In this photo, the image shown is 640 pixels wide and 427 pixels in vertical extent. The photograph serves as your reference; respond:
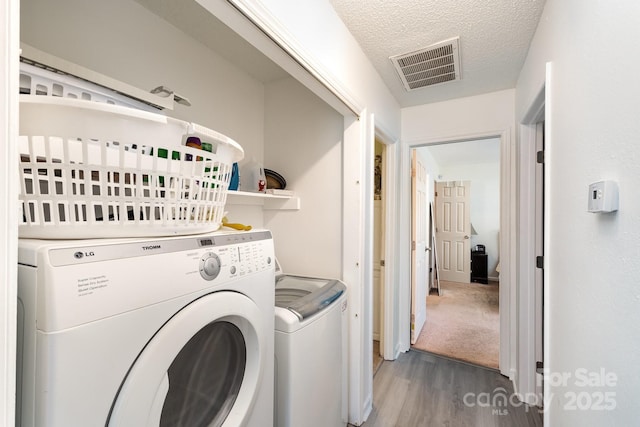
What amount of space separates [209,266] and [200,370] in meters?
0.35

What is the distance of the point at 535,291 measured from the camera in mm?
1934

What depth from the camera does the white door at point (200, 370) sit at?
57 centimetres

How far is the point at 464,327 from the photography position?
324cm

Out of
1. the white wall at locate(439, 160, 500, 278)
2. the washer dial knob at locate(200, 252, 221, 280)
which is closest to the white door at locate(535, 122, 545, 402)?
the washer dial knob at locate(200, 252, 221, 280)

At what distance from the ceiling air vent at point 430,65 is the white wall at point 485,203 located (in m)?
4.30

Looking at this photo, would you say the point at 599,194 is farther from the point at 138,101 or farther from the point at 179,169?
the point at 138,101

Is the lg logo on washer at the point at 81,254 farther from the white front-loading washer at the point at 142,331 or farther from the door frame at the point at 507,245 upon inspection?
the door frame at the point at 507,245

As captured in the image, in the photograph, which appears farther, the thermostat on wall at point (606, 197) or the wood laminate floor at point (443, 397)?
the wood laminate floor at point (443, 397)

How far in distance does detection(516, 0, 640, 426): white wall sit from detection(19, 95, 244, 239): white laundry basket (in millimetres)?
1064

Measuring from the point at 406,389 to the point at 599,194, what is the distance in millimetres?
1937

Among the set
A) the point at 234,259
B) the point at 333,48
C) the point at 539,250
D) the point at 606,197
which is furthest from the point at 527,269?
the point at 234,259

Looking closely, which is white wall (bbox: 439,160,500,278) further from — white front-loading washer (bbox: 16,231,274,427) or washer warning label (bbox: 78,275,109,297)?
washer warning label (bbox: 78,275,109,297)

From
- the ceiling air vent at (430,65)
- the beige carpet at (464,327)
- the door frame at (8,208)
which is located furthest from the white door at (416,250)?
the door frame at (8,208)

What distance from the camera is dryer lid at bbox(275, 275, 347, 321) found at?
48.9 inches
